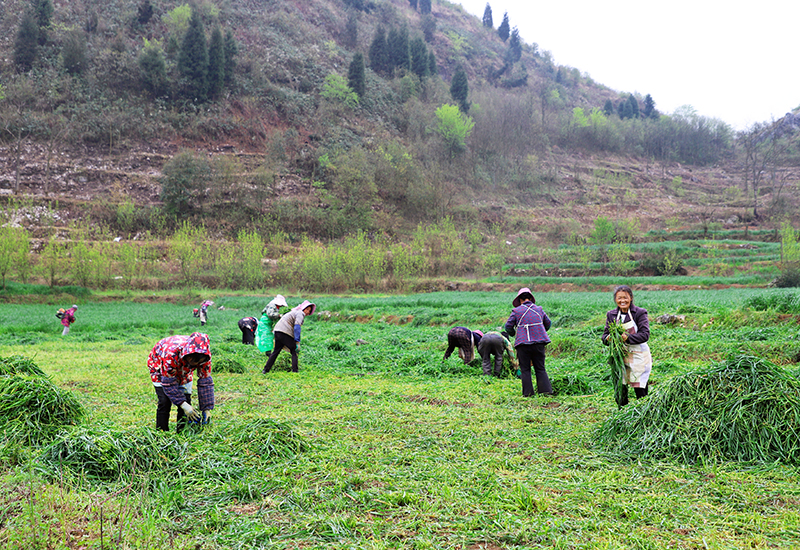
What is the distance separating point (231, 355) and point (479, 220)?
58477 mm

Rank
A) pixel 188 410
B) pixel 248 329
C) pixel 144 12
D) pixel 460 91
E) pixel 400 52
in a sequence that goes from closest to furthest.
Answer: pixel 188 410 < pixel 248 329 < pixel 144 12 < pixel 460 91 < pixel 400 52

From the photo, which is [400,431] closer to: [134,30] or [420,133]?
[420,133]

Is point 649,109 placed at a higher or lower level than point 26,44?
higher

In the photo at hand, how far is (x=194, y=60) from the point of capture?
64.9 metres

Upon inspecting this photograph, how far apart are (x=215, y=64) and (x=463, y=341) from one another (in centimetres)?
6960

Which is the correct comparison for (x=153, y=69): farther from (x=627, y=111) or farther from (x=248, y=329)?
(x=627, y=111)

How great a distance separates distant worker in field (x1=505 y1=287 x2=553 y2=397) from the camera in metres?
8.13

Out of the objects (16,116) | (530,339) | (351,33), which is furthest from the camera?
(351,33)

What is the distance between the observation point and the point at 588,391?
8.65 meters

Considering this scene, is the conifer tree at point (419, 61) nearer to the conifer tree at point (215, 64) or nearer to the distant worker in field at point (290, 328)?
the conifer tree at point (215, 64)

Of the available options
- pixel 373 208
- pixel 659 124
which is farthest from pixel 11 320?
pixel 659 124

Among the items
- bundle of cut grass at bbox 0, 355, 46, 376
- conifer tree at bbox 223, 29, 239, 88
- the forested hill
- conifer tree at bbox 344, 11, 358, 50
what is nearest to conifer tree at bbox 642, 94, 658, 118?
the forested hill

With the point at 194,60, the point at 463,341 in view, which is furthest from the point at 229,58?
the point at 463,341

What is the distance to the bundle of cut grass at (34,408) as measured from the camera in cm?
517
